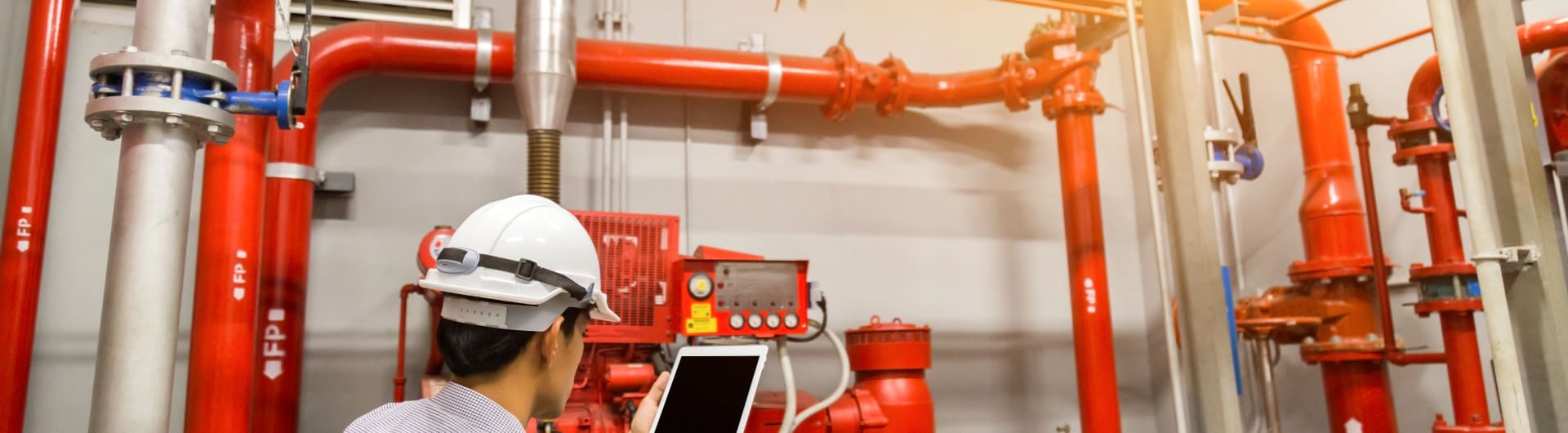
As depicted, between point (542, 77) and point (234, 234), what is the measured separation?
37.5 inches

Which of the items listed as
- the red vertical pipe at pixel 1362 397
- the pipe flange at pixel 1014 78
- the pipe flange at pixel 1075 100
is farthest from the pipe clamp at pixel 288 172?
the red vertical pipe at pixel 1362 397

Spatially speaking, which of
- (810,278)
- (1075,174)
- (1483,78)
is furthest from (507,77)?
(1483,78)

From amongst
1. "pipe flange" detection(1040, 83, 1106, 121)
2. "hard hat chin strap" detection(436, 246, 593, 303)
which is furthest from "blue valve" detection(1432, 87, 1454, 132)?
"hard hat chin strap" detection(436, 246, 593, 303)

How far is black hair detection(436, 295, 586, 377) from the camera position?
120cm

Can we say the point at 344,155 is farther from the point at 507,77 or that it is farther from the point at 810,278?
the point at 810,278

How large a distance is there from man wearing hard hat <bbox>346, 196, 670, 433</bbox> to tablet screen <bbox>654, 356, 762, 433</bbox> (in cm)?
95

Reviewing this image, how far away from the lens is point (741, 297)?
8.95 feet

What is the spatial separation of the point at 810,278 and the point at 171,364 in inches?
90.2

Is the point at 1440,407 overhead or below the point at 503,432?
below

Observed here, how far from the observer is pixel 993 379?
12.5 ft

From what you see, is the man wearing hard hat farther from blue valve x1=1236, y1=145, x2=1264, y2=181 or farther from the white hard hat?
blue valve x1=1236, y1=145, x2=1264, y2=181

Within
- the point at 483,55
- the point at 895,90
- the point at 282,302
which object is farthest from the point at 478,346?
the point at 895,90

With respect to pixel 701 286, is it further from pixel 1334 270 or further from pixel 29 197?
pixel 1334 270

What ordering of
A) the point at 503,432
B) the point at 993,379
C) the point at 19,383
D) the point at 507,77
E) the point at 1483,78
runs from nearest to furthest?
the point at 503,432 → the point at 1483,78 → the point at 19,383 → the point at 507,77 → the point at 993,379
